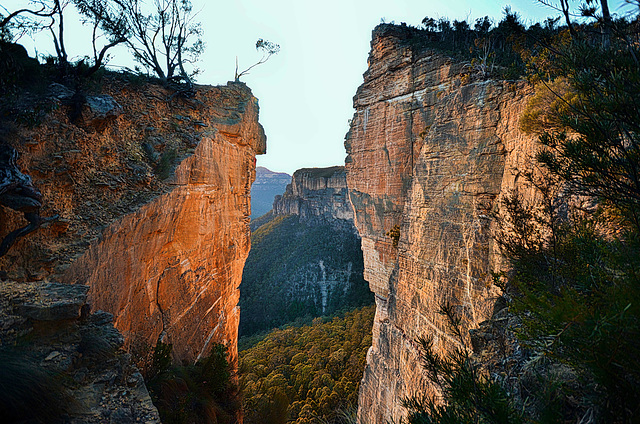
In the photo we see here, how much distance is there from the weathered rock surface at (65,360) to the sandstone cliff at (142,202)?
1.16 metres

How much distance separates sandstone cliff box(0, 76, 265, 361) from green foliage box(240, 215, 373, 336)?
86.8 feet

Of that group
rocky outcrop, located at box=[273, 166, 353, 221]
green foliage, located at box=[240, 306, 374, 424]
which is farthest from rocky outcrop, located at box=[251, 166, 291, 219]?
green foliage, located at box=[240, 306, 374, 424]

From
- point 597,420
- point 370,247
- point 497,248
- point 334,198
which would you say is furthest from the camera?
point 334,198

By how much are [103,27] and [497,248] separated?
1183 cm

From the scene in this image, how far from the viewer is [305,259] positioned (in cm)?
4475

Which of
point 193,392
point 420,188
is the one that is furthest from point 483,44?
point 193,392

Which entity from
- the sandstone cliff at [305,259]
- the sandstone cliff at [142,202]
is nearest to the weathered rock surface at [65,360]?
the sandstone cliff at [142,202]

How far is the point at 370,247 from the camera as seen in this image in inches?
519

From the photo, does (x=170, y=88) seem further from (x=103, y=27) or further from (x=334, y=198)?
(x=334, y=198)

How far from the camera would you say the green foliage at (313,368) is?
15.3 meters

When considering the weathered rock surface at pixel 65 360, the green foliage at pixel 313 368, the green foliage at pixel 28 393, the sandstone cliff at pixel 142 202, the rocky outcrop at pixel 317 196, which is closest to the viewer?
the green foliage at pixel 28 393

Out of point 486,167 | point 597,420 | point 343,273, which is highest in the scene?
point 486,167

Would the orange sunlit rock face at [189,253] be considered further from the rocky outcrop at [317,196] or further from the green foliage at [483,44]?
the rocky outcrop at [317,196]

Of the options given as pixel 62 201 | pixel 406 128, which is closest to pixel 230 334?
pixel 62 201
